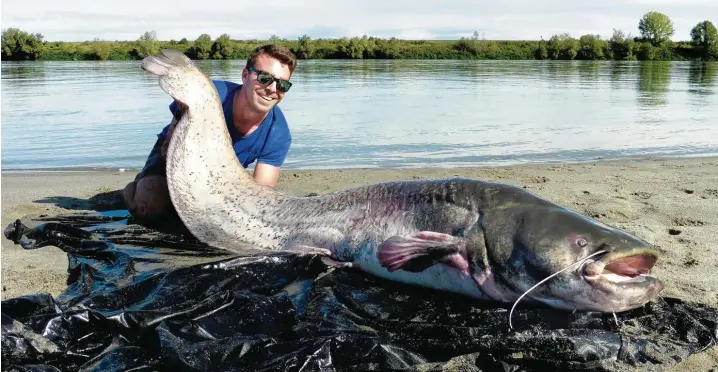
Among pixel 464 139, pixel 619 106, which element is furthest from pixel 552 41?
pixel 464 139

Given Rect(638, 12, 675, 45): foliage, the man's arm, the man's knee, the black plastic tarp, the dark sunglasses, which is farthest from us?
Rect(638, 12, 675, 45): foliage

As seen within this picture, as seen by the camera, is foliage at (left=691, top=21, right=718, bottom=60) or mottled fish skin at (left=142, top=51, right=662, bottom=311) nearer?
mottled fish skin at (left=142, top=51, right=662, bottom=311)

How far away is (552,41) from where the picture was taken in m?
76.9

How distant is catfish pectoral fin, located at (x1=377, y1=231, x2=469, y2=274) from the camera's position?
4.04 metres

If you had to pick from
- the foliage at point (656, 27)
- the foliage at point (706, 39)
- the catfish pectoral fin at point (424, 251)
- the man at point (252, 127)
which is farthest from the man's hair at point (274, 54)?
the foliage at point (656, 27)

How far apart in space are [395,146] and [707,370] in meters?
9.22

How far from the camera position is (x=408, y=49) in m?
78.5

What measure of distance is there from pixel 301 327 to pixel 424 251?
0.86 m

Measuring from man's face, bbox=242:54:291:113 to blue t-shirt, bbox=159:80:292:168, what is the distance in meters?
0.27

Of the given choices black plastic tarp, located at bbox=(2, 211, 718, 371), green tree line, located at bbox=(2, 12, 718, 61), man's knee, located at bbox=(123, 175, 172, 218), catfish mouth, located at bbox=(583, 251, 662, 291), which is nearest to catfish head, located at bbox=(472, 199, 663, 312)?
catfish mouth, located at bbox=(583, 251, 662, 291)

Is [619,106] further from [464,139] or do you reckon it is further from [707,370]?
[707,370]

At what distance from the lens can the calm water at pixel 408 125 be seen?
11482mm

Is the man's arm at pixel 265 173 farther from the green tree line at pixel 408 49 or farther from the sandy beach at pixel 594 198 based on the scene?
the green tree line at pixel 408 49

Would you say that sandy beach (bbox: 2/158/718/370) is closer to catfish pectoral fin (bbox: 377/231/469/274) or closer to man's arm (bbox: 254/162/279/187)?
catfish pectoral fin (bbox: 377/231/469/274)
